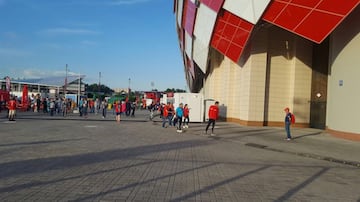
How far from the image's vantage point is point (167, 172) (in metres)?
8.27

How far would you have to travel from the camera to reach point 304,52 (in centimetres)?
2622

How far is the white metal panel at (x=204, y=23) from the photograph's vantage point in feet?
90.7

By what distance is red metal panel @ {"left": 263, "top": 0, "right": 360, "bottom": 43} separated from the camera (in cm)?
1631

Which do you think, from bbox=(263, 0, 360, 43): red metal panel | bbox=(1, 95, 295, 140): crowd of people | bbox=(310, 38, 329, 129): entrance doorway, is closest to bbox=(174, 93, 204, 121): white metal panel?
bbox=(1, 95, 295, 140): crowd of people

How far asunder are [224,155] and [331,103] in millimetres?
10328

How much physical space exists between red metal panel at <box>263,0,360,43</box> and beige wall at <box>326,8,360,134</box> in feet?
4.27

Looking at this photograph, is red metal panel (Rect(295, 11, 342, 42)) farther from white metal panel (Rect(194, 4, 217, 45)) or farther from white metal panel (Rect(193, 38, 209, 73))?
white metal panel (Rect(193, 38, 209, 73))

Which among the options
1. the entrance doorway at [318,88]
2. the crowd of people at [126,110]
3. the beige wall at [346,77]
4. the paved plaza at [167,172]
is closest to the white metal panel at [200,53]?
the crowd of people at [126,110]

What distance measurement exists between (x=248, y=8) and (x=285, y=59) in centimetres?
637

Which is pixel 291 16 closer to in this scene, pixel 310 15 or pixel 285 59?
pixel 310 15

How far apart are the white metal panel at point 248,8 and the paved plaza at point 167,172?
9.73m

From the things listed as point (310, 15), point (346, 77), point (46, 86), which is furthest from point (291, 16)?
point (46, 86)

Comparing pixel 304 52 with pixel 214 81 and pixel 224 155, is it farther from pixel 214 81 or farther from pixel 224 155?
pixel 224 155

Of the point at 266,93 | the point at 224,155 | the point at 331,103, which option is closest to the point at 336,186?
the point at 224,155
